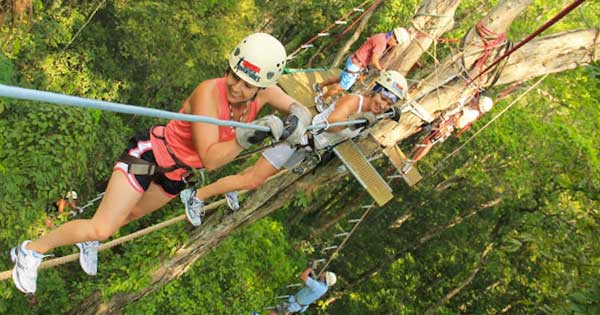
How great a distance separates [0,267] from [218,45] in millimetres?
5036

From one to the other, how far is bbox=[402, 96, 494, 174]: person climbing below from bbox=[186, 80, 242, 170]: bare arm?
13.1ft

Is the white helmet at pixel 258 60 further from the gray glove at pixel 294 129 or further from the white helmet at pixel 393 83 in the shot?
the white helmet at pixel 393 83

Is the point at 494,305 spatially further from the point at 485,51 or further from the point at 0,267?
the point at 0,267

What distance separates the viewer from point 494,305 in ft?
43.6

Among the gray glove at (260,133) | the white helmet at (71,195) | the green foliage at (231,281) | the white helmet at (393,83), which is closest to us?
the gray glove at (260,133)

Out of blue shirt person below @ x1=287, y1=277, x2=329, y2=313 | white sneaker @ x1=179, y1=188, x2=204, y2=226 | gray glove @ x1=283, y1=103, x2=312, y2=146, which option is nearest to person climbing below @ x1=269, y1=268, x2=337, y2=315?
blue shirt person below @ x1=287, y1=277, x2=329, y2=313

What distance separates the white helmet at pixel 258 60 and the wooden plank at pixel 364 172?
2561 mm

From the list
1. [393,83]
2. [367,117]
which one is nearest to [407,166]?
[393,83]

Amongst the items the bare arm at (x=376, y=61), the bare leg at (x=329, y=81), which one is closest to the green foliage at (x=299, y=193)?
the bare leg at (x=329, y=81)

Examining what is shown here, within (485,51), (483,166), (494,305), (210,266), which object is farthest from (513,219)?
(485,51)

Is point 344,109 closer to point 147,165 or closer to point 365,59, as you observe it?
point 147,165

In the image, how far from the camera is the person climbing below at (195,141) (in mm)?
2914

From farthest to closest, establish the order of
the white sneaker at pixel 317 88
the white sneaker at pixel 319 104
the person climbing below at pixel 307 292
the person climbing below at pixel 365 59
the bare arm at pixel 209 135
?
the person climbing below at pixel 307 292 → the white sneaker at pixel 317 88 → the person climbing below at pixel 365 59 → the white sneaker at pixel 319 104 → the bare arm at pixel 209 135

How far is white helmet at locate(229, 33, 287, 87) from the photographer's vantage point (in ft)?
9.75
